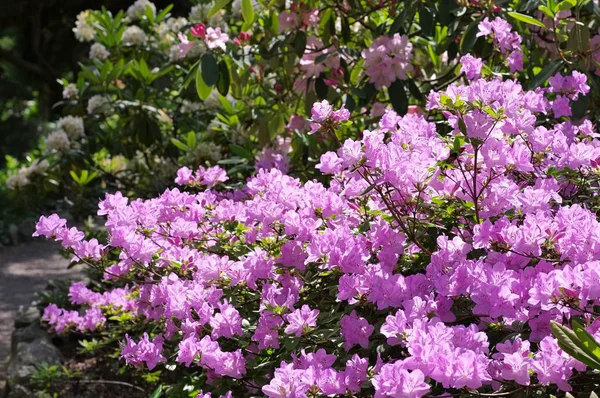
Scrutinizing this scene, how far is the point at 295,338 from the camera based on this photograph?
1604 millimetres

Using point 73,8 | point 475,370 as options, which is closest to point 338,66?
point 475,370

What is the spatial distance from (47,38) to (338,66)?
908 centimetres

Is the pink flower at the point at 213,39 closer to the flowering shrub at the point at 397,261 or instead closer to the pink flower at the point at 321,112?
the flowering shrub at the point at 397,261

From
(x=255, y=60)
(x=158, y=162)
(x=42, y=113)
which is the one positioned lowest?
(x=158, y=162)

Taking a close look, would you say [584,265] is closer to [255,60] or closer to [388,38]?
[388,38]

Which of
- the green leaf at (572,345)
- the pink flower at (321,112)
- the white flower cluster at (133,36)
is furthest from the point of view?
the white flower cluster at (133,36)

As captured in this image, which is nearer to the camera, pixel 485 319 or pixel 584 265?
pixel 584 265

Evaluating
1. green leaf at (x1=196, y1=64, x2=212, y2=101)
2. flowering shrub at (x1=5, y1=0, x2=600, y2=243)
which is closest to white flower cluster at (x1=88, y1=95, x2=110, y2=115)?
flowering shrub at (x1=5, y1=0, x2=600, y2=243)

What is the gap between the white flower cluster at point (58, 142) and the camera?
3.69 metres

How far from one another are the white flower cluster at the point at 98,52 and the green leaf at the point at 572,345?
3352 mm

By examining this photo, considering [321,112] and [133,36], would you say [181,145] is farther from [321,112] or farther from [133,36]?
[321,112]

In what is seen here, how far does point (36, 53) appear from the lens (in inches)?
417

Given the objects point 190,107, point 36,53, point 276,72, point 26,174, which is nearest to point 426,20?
point 276,72

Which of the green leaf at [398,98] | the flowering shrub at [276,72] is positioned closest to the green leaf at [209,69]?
the flowering shrub at [276,72]
